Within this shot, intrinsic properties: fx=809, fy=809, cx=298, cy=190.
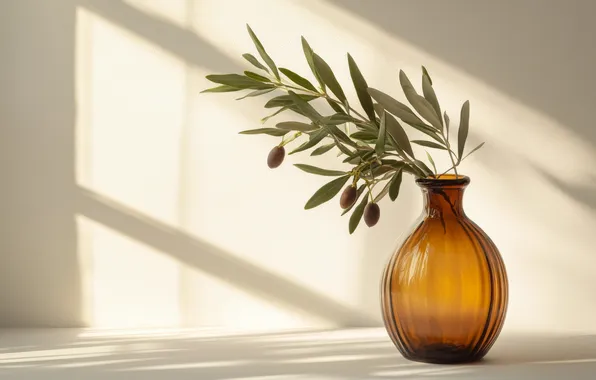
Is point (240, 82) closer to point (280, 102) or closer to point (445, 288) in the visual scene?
point (280, 102)

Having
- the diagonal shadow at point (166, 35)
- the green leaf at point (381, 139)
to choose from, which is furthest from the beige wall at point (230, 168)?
the green leaf at point (381, 139)

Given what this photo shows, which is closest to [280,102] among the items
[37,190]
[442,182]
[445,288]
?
[442,182]

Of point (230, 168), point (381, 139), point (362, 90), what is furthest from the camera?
point (230, 168)

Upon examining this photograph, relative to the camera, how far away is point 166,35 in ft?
5.33

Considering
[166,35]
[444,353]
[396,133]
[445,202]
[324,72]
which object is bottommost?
[444,353]

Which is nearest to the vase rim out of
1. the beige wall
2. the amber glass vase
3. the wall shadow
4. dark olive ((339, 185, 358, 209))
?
the amber glass vase

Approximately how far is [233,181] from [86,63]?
382 mm

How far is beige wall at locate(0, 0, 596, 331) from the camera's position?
158 centimetres

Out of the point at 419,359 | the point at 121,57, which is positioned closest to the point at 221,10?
the point at 121,57

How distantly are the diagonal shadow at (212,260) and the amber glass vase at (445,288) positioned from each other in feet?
1.26

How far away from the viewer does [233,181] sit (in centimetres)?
162

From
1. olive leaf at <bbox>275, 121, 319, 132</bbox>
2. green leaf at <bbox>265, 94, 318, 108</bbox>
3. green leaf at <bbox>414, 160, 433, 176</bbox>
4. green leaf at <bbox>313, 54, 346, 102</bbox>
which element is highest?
green leaf at <bbox>313, 54, 346, 102</bbox>

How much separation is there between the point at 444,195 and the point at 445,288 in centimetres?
14

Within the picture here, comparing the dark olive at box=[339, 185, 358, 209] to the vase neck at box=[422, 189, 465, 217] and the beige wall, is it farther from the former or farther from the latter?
the beige wall
